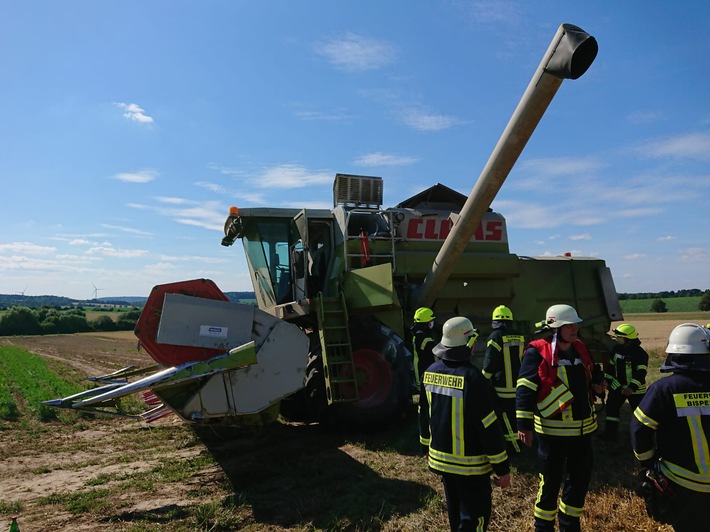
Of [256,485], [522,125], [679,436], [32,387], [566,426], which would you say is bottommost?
[32,387]

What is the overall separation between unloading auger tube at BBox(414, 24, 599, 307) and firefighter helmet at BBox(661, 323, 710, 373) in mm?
2673

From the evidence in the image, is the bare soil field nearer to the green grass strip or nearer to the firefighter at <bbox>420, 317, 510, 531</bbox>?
the firefighter at <bbox>420, 317, 510, 531</bbox>

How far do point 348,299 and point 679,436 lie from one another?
15.1ft

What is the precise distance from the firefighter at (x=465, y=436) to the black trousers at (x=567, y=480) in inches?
26.0

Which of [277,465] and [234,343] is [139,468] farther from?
[234,343]

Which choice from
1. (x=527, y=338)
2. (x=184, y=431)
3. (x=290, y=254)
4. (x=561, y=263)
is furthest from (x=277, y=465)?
(x=561, y=263)

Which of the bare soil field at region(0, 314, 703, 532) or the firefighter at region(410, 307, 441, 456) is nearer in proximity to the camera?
the bare soil field at region(0, 314, 703, 532)

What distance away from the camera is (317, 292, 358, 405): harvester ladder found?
652 cm

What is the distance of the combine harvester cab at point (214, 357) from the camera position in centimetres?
495

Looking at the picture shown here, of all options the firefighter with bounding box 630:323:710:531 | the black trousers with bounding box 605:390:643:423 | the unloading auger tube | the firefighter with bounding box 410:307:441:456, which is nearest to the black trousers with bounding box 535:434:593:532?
the firefighter with bounding box 630:323:710:531

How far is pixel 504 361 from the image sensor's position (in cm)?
540

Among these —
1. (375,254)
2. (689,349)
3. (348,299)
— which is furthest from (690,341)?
(375,254)

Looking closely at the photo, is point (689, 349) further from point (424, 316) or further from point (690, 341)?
point (424, 316)

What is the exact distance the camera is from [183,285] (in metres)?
5.41
